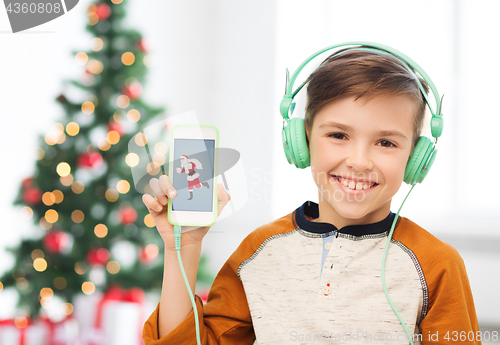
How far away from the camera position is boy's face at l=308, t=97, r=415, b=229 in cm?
69

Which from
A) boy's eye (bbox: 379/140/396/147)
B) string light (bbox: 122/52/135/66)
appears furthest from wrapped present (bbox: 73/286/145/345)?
boy's eye (bbox: 379/140/396/147)

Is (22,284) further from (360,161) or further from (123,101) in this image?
(360,161)

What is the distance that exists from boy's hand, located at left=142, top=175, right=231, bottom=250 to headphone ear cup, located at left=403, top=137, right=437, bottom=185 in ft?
1.08

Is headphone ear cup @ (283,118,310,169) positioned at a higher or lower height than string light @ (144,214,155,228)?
higher

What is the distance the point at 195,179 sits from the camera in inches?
28.0

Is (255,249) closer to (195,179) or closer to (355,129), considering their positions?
(195,179)

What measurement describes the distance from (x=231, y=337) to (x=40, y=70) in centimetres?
193

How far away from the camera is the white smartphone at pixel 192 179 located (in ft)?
2.32

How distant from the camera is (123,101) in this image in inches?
74.0

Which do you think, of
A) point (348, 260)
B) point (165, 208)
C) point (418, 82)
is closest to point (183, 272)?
point (165, 208)

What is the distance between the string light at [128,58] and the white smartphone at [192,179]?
1303 millimetres

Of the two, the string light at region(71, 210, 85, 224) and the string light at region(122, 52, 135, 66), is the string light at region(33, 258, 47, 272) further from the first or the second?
the string light at region(122, 52, 135, 66)

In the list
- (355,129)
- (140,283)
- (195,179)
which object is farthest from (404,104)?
(140,283)

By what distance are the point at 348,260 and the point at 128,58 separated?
1.53 m
